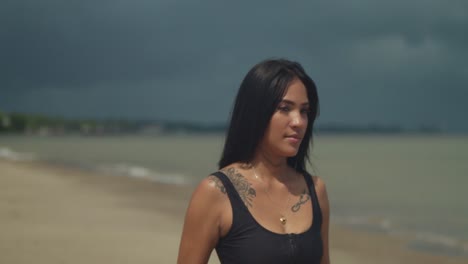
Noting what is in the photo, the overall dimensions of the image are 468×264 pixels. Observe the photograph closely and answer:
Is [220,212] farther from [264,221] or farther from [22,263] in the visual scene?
[22,263]

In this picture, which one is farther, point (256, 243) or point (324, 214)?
point (324, 214)

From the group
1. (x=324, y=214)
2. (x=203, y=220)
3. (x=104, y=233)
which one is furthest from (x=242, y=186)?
(x=104, y=233)

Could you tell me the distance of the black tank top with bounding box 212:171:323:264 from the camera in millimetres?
2559

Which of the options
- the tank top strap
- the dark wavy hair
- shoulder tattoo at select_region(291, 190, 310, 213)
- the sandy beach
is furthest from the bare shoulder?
the sandy beach

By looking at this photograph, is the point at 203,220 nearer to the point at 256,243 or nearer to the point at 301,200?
the point at 256,243

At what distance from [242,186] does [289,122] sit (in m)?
0.41

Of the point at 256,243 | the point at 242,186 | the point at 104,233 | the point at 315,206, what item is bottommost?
the point at 104,233

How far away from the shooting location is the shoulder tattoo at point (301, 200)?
278 cm

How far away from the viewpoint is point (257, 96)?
8.73ft

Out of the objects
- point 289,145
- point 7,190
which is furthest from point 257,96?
point 7,190

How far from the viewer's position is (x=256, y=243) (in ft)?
8.43

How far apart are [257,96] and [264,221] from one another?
2.06 ft

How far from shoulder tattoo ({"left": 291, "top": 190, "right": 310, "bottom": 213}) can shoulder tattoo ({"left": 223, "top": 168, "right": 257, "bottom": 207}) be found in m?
0.23

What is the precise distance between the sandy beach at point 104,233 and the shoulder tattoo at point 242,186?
6.02m
